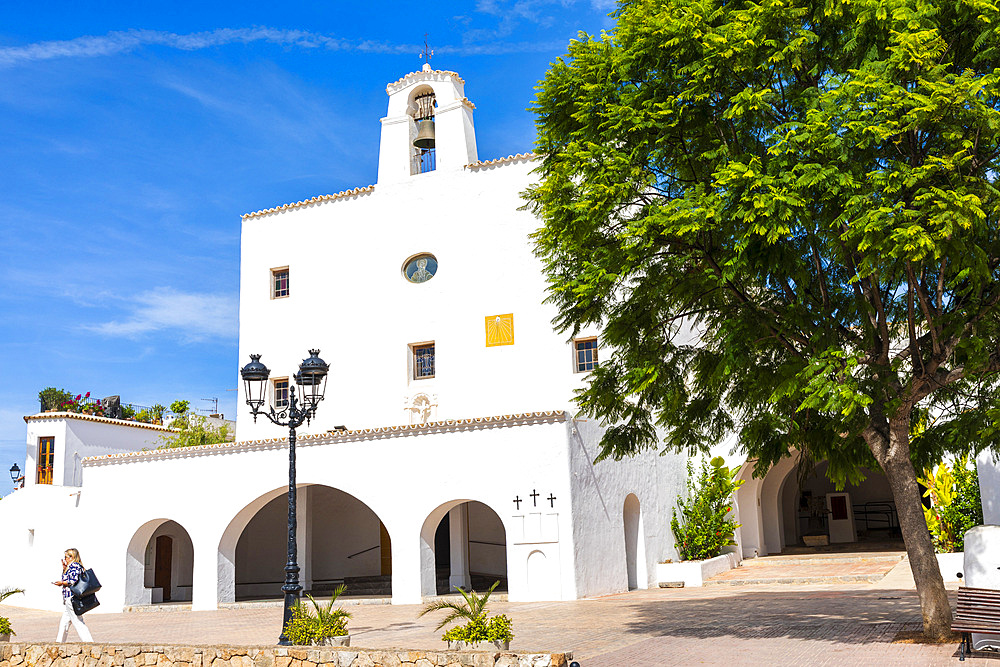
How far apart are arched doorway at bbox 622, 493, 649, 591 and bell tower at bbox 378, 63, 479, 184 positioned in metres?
9.94

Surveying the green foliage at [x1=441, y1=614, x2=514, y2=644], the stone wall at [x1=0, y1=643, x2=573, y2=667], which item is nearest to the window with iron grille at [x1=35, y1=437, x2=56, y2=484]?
A: the stone wall at [x1=0, y1=643, x2=573, y2=667]

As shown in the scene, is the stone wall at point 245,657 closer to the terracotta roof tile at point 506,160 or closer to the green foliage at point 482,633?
the green foliage at point 482,633

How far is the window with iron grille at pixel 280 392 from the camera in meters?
24.4

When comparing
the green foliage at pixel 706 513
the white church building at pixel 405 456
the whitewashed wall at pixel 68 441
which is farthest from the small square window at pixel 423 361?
the whitewashed wall at pixel 68 441

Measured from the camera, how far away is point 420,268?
24078mm

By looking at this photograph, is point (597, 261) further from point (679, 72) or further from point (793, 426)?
point (793, 426)

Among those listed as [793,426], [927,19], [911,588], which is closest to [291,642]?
[793,426]

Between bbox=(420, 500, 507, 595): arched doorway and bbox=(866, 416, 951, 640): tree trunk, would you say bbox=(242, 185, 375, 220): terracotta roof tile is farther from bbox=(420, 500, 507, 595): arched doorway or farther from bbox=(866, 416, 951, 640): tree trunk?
bbox=(866, 416, 951, 640): tree trunk

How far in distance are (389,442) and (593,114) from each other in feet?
33.6

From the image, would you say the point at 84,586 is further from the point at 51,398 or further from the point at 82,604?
the point at 51,398

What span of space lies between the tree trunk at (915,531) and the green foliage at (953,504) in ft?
29.5

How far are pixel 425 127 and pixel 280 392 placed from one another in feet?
27.1

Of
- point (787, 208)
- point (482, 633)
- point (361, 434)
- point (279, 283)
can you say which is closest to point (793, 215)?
point (787, 208)

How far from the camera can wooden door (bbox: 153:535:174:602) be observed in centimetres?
2391
